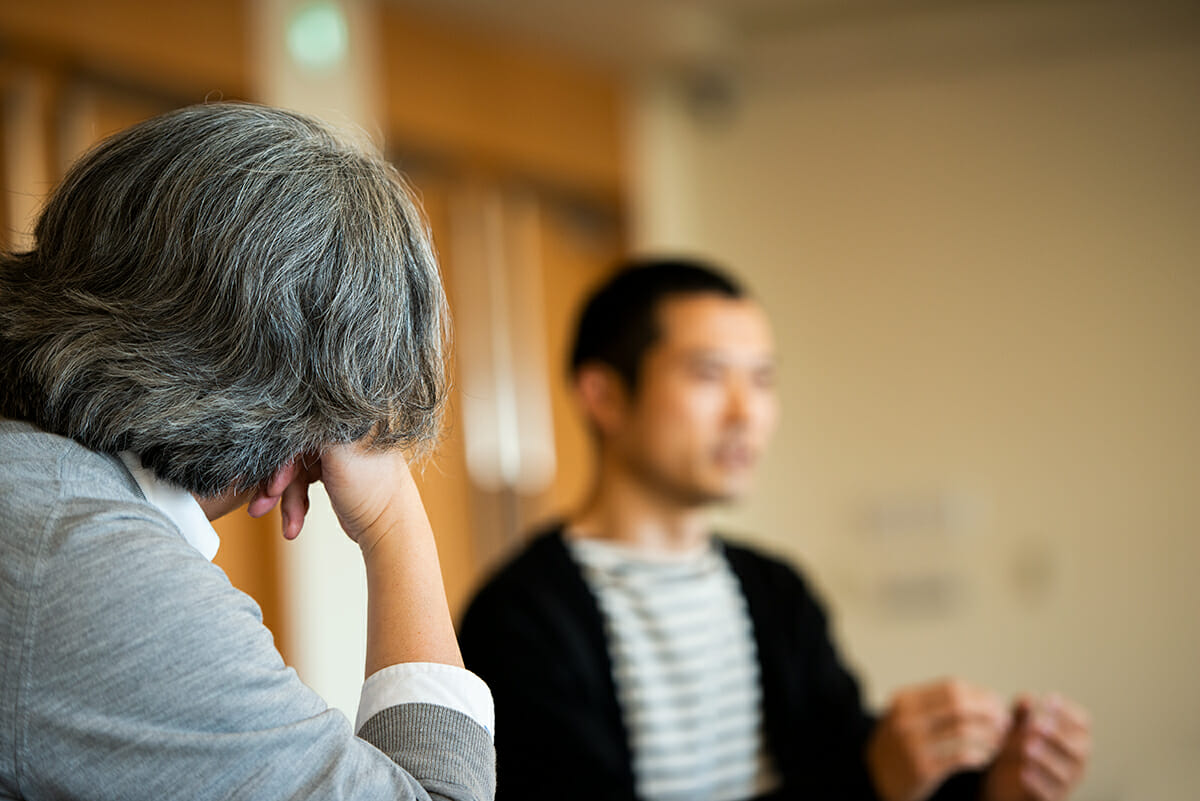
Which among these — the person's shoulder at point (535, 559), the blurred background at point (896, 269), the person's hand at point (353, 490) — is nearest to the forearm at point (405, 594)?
the person's hand at point (353, 490)

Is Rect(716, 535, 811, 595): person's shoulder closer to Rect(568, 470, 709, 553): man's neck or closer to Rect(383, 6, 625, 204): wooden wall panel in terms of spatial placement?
Rect(568, 470, 709, 553): man's neck

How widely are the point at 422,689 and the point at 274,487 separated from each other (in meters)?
0.16

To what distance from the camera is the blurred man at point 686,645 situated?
1.40 m

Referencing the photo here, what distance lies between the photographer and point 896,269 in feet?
13.3

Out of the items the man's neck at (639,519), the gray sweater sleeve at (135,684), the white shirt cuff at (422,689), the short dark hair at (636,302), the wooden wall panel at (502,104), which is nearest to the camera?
the gray sweater sleeve at (135,684)

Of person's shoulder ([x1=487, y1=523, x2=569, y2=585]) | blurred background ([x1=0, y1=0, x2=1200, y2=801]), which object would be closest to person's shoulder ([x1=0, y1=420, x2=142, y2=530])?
person's shoulder ([x1=487, y1=523, x2=569, y2=585])

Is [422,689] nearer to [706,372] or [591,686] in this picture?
[591,686]

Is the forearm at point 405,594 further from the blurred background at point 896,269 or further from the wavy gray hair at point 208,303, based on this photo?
the blurred background at point 896,269

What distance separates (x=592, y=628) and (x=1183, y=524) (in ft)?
9.25

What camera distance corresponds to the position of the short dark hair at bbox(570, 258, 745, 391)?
1.77 metres

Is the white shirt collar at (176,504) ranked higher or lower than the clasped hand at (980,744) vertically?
higher

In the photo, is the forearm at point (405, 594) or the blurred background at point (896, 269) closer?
the forearm at point (405, 594)

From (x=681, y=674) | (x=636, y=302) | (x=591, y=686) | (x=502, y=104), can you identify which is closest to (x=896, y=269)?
(x=502, y=104)

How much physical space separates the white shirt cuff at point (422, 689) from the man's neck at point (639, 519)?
0.88m
